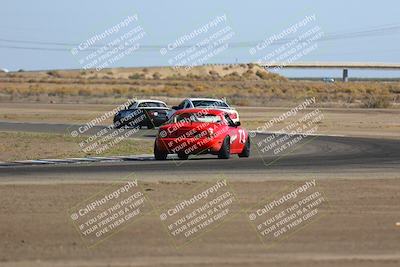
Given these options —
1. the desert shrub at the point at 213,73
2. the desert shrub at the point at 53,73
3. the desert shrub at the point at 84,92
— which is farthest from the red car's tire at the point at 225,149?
the desert shrub at the point at 213,73

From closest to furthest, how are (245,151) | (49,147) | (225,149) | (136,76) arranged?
(225,149)
(245,151)
(49,147)
(136,76)

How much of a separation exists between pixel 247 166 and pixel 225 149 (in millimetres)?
2317

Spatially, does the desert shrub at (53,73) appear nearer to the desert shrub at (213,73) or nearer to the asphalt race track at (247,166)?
the desert shrub at (213,73)

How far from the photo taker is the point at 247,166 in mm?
22672

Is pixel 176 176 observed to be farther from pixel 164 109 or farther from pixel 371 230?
pixel 164 109

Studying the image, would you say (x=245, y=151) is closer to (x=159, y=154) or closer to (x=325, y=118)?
(x=159, y=154)

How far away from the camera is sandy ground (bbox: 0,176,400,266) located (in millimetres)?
10727

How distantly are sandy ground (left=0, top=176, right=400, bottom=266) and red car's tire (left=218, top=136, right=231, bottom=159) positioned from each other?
873 centimetres

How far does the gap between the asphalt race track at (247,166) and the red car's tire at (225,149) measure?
0.26 m

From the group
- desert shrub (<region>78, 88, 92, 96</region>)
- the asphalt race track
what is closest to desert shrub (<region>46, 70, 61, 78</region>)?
desert shrub (<region>78, 88, 92, 96</region>)

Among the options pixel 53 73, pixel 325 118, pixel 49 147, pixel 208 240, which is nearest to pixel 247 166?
pixel 49 147

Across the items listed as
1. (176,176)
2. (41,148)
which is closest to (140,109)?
(41,148)

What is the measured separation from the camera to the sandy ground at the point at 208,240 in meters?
10.7

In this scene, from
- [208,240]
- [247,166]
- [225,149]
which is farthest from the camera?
[225,149]
